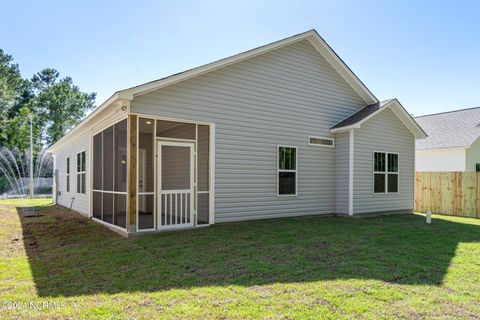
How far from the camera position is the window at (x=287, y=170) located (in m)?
9.73

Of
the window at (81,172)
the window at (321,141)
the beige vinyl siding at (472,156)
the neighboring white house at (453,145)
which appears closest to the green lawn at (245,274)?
the window at (321,141)

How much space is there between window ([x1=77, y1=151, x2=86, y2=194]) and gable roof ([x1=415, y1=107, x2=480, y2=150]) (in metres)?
15.7

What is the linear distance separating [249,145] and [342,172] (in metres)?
3.56

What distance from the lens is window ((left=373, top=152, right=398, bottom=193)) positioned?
11.2 m

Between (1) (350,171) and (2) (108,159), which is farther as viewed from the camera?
(1) (350,171)

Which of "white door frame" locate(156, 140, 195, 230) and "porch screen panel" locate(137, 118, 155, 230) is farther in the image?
"porch screen panel" locate(137, 118, 155, 230)

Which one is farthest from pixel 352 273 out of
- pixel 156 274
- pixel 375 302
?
pixel 156 274

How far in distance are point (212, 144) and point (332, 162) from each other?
4.54m

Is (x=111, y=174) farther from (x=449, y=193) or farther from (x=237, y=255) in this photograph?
(x=449, y=193)

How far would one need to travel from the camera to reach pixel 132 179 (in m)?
7.22

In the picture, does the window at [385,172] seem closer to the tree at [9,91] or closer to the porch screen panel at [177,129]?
the porch screen panel at [177,129]

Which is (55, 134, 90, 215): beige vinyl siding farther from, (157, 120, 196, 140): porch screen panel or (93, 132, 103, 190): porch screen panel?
(157, 120, 196, 140): porch screen panel

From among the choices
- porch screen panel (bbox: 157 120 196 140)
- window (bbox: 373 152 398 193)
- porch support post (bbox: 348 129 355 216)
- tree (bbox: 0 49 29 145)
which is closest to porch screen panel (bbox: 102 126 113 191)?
porch screen panel (bbox: 157 120 196 140)

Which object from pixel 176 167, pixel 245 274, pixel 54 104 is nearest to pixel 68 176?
pixel 176 167
